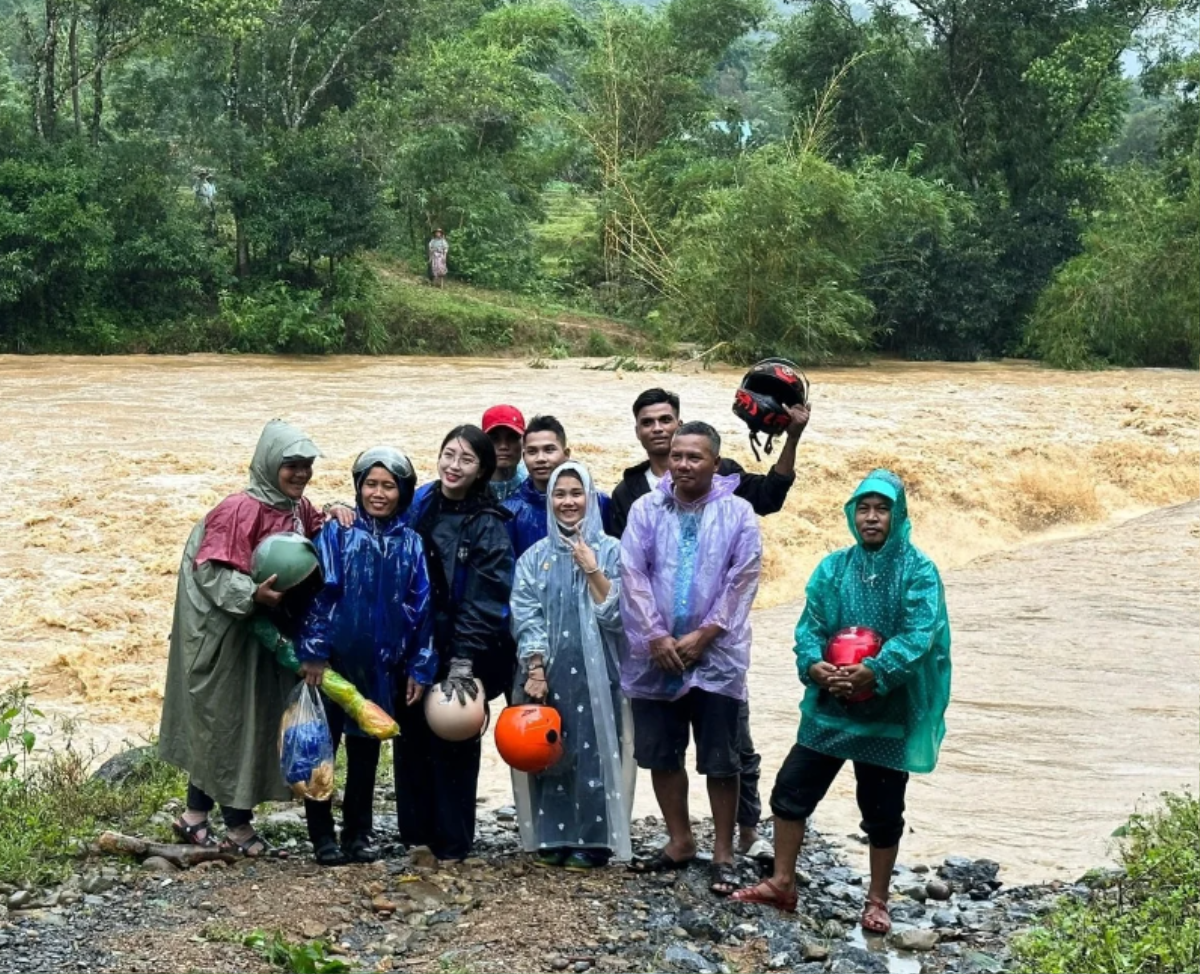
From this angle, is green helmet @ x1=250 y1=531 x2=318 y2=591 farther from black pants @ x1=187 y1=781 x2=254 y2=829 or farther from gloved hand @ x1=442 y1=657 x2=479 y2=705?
black pants @ x1=187 y1=781 x2=254 y2=829

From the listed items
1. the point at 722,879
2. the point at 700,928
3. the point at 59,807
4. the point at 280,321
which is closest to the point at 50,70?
the point at 280,321

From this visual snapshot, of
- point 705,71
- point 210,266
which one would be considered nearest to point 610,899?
point 210,266

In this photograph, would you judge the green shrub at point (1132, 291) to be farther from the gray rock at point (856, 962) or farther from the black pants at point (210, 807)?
the black pants at point (210, 807)

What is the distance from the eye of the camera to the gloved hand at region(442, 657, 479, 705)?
5.14 m

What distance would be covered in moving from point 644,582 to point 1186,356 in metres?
22.5

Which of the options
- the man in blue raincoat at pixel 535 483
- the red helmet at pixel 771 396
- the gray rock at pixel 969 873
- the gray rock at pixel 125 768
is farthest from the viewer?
the gray rock at pixel 125 768

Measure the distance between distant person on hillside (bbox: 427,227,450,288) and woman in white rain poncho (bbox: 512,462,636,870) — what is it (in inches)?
922

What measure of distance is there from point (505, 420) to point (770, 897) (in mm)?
1807

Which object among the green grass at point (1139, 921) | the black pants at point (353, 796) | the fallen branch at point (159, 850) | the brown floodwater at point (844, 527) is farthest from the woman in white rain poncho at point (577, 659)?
the brown floodwater at point (844, 527)

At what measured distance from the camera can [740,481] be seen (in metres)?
5.56

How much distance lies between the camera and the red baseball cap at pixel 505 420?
564cm

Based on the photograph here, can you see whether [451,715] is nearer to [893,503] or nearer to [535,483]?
[535,483]

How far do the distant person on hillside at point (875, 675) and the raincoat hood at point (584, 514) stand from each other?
77 centimetres

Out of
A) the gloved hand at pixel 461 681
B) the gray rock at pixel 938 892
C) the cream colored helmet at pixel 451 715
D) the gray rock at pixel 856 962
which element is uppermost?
the gloved hand at pixel 461 681
